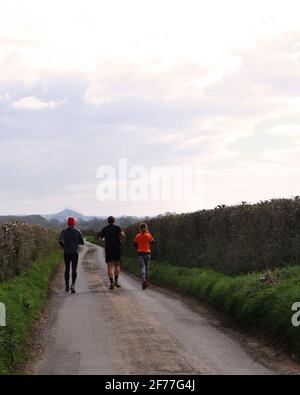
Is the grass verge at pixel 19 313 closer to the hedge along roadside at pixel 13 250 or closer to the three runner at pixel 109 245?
the hedge along roadside at pixel 13 250

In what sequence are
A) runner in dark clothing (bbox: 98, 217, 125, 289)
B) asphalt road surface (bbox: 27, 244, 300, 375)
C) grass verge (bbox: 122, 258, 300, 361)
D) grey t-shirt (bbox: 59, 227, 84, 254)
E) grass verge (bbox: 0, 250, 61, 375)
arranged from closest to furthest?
asphalt road surface (bbox: 27, 244, 300, 375) → grass verge (bbox: 0, 250, 61, 375) → grass verge (bbox: 122, 258, 300, 361) → grey t-shirt (bbox: 59, 227, 84, 254) → runner in dark clothing (bbox: 98, 217, 125, 289)

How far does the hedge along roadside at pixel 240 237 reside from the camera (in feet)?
50.4

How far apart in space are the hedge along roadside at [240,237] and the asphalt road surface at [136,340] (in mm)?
2949

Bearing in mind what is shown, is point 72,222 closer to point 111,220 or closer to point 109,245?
point 111,220

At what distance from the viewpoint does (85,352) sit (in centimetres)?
879

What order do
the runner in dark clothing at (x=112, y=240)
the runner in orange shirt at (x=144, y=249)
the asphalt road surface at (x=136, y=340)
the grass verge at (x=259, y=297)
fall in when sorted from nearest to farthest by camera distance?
1. the asphalt road surface at (x=136, y=340)
2. the grass verge at (x=259, y=297)
3. the runner in dark clothing at (x=112, y=240)
4. the runner in orange shirt at (x=144, y=249)

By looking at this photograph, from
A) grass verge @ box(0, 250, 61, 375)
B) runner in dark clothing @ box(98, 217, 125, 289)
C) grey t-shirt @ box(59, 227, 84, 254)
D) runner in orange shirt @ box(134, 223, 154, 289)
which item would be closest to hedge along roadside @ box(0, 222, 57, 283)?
grass verge @ box(0, 250, 61, 375)

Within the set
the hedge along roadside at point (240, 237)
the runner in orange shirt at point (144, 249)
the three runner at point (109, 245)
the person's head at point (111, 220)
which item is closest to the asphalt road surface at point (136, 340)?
the three runner at point (109, 245)

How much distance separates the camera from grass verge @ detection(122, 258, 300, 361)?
32.1 feet

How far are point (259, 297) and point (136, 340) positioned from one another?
324 centimetres

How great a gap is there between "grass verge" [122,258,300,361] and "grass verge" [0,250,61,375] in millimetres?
4367

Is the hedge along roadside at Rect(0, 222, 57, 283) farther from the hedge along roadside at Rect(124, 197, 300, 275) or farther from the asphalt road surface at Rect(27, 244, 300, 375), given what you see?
the hedge along roadside at Rect(124, 197, 300, 275)
